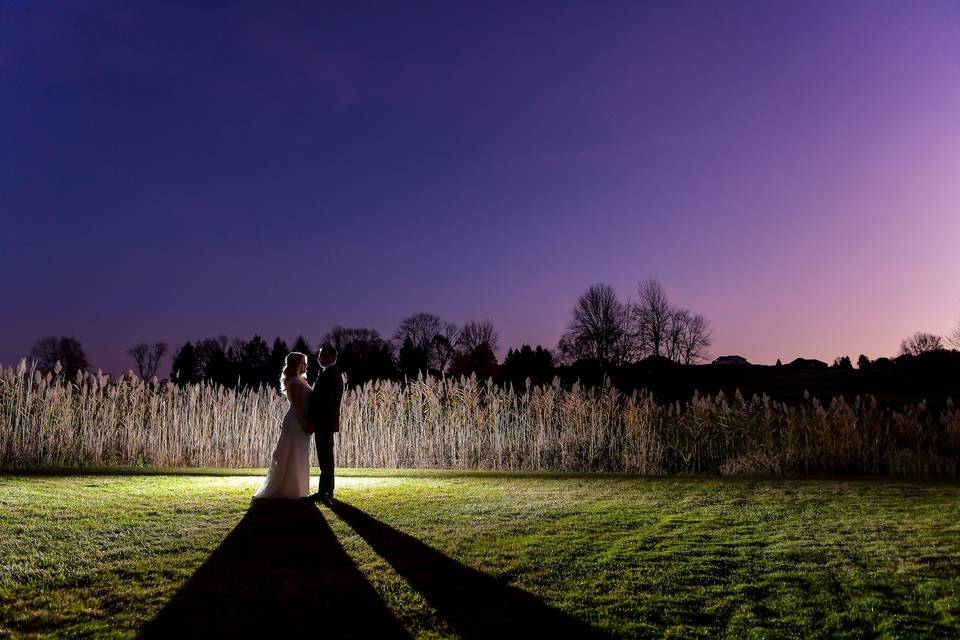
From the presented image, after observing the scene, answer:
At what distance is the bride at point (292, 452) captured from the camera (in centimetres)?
713

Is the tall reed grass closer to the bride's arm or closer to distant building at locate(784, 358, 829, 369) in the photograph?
the bride's arm

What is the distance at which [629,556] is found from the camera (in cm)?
444

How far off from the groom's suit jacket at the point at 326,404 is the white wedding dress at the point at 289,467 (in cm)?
24

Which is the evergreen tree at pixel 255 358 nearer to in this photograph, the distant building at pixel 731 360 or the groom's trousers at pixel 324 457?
the distant building at pixel 731 360

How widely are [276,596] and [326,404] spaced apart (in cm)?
366

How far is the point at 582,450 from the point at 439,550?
878 cm

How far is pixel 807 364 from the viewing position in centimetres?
4672

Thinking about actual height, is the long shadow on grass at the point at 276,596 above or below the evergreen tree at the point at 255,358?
below

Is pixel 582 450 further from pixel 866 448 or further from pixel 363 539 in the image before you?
pixel 363 539

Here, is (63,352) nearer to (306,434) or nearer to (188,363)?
(188,363)

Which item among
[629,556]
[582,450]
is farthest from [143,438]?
[629,556]

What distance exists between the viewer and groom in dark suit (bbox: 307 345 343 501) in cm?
705

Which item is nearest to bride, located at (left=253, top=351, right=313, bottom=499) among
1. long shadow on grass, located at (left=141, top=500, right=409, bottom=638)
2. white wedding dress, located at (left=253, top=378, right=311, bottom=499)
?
white wedding dress, located at (left=253, top=378, right=311, bottom=499)

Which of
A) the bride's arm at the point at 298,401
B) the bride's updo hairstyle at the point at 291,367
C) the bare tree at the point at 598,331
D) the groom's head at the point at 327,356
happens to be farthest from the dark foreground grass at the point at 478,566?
the bare tree at the point at 598,331
